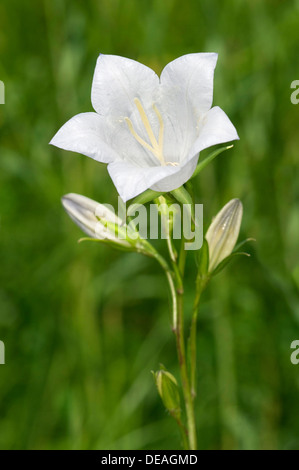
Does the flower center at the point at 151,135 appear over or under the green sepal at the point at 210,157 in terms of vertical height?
over

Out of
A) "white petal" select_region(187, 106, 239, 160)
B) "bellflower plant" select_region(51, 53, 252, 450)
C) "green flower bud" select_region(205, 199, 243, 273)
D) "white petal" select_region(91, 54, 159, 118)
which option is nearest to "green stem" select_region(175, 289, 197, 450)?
"bellflower plant" select_region(51, 53, 252, 450)

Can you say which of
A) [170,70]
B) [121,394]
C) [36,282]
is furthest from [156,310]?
[170,70]

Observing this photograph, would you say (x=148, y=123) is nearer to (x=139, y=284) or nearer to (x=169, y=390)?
(x=169, y=390)

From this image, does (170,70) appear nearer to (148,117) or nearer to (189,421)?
(148,117)

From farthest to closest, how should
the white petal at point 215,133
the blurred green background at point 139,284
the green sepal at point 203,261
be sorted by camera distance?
the blurred green background at point 139,284, the green sepal at point 203,261, the white petal at point 215,133

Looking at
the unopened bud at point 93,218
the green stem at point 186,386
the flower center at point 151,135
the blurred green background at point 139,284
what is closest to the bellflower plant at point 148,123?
the flower center at point 151,135

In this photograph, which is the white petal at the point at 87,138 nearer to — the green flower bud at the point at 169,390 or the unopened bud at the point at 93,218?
the unopened bud at the point at 93,218
